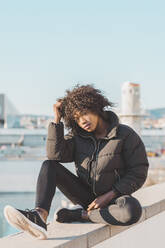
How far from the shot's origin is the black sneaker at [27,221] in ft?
3.67

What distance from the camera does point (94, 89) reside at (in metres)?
1.42

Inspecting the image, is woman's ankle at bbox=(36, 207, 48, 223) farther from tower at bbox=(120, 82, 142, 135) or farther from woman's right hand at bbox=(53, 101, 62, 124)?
tower at bbox=(120, 82, 142, 135)

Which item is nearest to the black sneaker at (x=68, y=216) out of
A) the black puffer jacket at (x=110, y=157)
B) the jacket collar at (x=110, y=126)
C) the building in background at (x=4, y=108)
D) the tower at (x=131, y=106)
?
the black puffer jacket at (x=110, y=157)

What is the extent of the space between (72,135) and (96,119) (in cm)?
13

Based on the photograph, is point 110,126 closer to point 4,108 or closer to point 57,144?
point 57,144

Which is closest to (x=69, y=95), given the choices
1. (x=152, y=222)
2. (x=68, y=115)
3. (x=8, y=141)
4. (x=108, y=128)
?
(x=68, y=115)

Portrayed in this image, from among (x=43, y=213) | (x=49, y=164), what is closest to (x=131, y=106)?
(x=49, y=164)

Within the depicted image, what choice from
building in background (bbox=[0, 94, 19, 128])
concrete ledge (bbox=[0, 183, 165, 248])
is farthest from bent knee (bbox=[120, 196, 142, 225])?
building in background (bbox=[0, 94, 19, 128])

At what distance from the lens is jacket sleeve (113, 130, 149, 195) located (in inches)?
53.5

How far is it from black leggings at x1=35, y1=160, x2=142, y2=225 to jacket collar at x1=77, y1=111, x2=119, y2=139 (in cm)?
15

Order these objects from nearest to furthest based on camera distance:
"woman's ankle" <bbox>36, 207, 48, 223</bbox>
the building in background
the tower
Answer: "woman's ankle" <bbox>36, 207, 48, 223</bbox>, the tower, the building in background

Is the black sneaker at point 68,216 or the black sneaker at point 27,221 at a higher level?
the black sneaker at point 27,221

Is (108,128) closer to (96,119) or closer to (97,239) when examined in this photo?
(96,119)

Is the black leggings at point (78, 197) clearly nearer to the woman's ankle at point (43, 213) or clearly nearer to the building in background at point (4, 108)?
the woman's ankle at point (43, 213)
